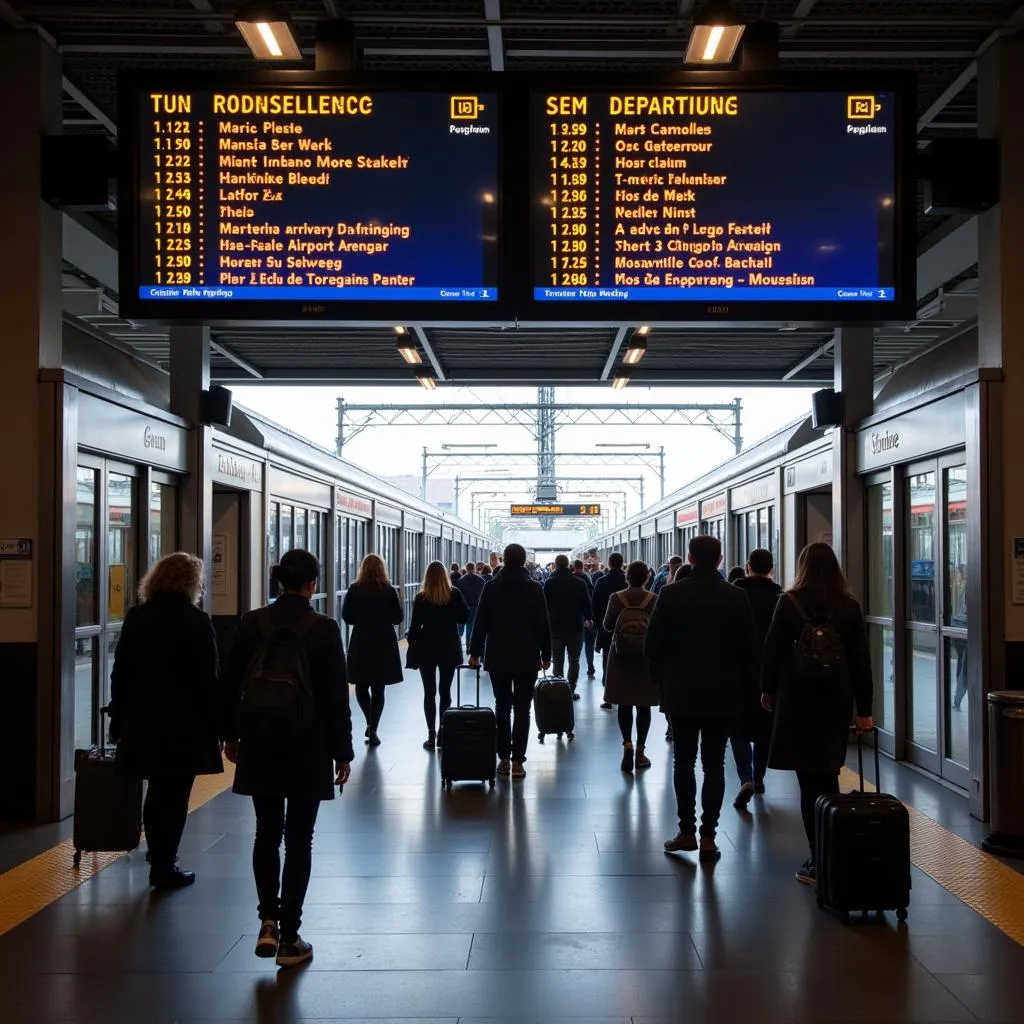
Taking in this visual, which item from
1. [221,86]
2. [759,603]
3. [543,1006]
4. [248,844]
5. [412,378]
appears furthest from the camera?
[412,378]

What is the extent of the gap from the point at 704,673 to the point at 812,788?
755mm

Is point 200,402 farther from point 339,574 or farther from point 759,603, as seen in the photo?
point 339,574

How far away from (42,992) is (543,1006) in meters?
1.72

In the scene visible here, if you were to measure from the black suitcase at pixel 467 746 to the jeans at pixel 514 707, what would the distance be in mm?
415

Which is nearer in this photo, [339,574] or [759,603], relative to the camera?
[759,603]

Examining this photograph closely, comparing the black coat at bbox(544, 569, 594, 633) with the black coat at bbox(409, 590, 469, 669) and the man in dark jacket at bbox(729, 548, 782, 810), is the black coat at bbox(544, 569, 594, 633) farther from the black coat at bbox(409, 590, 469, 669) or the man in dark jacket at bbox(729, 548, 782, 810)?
the man in dark jacket at bbox(729, 548, 782, 810)

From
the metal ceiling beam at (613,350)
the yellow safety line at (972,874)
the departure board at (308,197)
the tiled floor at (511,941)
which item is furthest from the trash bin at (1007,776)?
the metal ceiling beam at (613,350)

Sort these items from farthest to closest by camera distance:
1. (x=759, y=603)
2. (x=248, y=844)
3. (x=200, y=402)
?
(x=200, y=402), (x=759, y=603), (x=248, y=844)

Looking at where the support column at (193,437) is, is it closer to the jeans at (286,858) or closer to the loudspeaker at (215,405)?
the loudspeaker at (215,405)

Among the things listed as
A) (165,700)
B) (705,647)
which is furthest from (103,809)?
(705,647)

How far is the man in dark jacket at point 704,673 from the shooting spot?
5.86m

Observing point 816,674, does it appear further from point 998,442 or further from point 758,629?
point 998,442

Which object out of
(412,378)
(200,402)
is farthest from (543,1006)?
(412,378)

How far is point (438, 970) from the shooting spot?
170 inches
